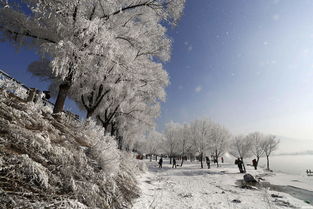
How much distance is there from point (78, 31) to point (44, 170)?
4830mm

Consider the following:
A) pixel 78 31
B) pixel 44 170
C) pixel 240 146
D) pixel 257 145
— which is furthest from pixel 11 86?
pixel 257 145

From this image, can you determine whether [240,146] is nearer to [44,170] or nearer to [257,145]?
[257,145]

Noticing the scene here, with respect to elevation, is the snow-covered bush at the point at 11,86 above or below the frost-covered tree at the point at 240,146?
below

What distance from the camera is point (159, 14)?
7996mm

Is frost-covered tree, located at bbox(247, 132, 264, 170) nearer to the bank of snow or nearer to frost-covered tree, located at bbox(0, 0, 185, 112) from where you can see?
frost-covered tree, located at bbox(0, 0, 185, 112)

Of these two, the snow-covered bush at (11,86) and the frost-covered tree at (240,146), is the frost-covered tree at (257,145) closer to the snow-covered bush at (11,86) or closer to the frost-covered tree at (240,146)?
the frost-covered tree at (240,146)

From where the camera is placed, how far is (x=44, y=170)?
130 inches

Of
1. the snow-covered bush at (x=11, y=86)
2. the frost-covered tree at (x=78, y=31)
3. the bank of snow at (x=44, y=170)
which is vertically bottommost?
the bank of snow at (x=44, y=170)

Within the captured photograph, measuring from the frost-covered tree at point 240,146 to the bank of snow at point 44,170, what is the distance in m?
49.3

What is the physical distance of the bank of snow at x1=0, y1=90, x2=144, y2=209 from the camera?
2.76 m

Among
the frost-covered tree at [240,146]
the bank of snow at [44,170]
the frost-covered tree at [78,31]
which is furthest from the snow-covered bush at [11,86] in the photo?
the frost-covered tree at [240,146]

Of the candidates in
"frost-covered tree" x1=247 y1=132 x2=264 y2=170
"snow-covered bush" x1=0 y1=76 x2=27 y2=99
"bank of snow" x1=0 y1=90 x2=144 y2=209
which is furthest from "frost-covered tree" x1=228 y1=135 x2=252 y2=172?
"snow-covered bush" x1=0 y1=76 x2=27 y2=99

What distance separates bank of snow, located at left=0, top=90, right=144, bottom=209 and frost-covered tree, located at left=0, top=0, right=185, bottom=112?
217 centimetres

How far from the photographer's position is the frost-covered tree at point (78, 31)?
593 cm
